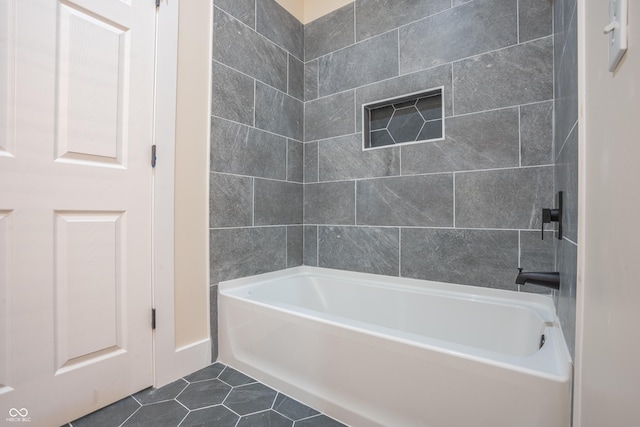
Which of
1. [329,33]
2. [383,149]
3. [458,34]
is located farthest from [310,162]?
[458,34]

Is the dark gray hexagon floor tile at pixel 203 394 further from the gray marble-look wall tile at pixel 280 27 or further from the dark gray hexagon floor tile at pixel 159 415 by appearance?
the gray marble-look wall tile at pixel 280 27

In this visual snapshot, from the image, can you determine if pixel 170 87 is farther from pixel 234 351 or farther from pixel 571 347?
pixel 571 347

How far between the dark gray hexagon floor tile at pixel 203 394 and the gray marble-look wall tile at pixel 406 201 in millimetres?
1291

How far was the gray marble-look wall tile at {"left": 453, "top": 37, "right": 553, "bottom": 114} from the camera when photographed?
1505 millimetres

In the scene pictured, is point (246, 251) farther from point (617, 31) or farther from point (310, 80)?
point (617, 31)

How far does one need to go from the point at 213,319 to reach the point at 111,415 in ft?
1.96

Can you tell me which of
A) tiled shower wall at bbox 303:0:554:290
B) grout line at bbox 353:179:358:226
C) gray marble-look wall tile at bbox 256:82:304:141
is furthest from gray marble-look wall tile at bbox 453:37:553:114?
gray marble-look wall tile at bbox 256:82:304:141

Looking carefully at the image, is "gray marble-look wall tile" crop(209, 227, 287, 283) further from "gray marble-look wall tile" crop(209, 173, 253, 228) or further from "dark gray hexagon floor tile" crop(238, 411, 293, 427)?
"dark gray hexagon floor tile" crop(238, 411, 293, 427)

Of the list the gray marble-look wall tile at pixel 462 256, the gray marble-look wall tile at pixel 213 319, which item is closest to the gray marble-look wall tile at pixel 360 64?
the gray marble-look wall tile at pixel 462 256

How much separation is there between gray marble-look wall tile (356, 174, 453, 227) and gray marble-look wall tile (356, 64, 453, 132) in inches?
16.5

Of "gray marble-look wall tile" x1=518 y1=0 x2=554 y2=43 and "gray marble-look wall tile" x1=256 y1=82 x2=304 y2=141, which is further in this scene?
"gray marble-look wall tile" x1=256 y1=82 x2=304 y2=141

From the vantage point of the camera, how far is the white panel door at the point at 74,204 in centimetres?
110

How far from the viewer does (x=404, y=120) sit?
1989 mm

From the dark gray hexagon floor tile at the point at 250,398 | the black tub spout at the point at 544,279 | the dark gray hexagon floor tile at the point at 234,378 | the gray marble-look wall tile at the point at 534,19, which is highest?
the gray marble-look wall tile at the point at 534,19
